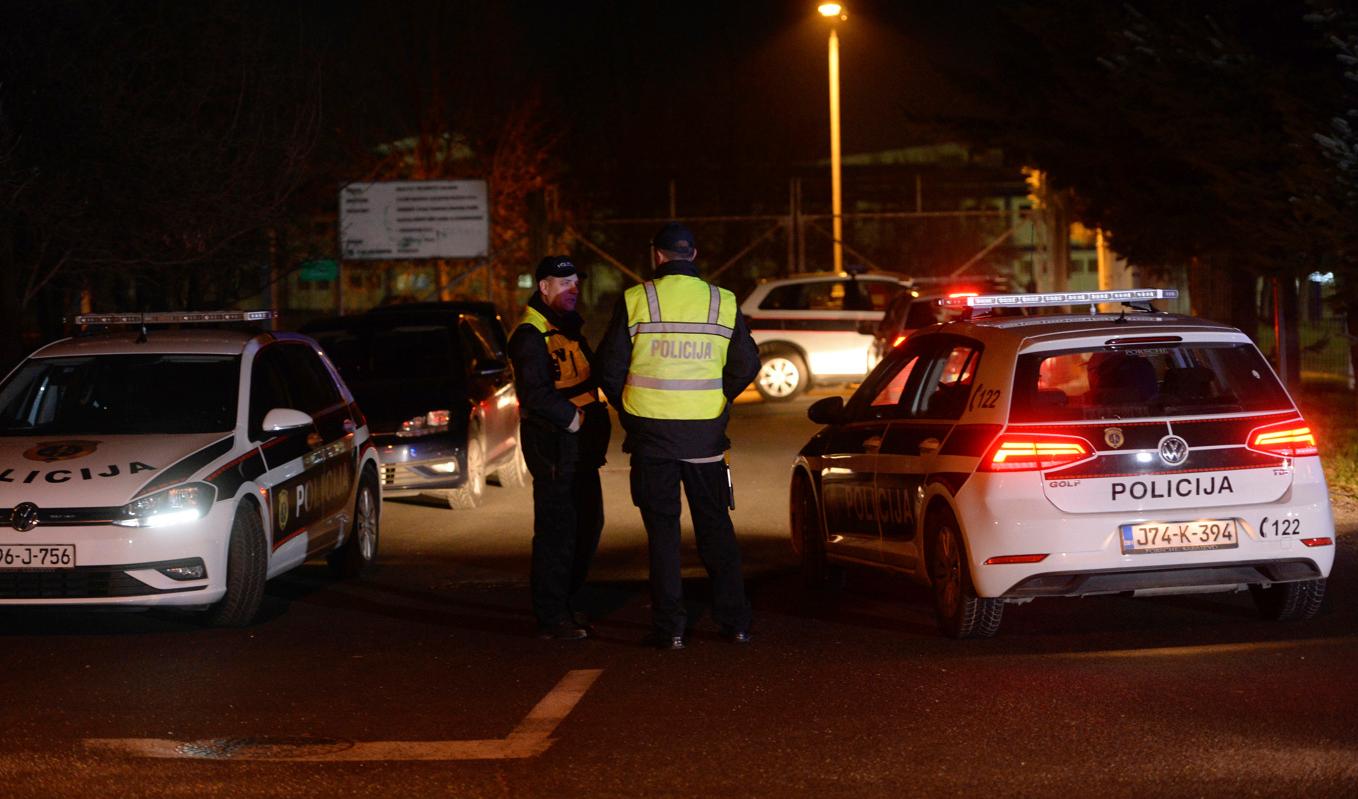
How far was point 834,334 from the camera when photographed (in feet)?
87.4

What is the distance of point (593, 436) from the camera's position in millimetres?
8906

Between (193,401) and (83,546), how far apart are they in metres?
1.58

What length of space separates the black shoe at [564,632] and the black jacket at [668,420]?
0.96m

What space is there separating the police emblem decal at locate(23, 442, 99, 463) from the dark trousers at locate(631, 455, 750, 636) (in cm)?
278

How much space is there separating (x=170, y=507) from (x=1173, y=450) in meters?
4.58

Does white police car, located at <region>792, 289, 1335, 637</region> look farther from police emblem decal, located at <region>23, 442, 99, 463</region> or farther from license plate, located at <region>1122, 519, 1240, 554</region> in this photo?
police emblem decal, located at <region>23, 442, 99, 463</region>

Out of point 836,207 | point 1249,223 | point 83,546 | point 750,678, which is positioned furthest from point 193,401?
point 836,207

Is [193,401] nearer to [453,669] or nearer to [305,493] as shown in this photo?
[305,493]

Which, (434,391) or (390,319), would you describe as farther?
(390,319)

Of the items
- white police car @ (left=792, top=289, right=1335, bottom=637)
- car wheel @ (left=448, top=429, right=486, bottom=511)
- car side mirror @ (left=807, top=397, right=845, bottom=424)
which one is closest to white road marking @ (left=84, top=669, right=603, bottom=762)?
white police car @ (left=792, top=289, right=1335, bottom=637)

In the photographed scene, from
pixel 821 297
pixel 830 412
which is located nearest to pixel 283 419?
pixel 830 412

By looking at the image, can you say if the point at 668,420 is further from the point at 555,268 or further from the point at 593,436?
the point at 555,268

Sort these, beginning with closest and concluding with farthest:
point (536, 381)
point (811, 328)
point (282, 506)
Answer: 1. point (536, 381)
2. point (282, 506)
3. point (811, 328)

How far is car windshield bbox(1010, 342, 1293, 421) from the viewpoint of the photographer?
26.9 ft
